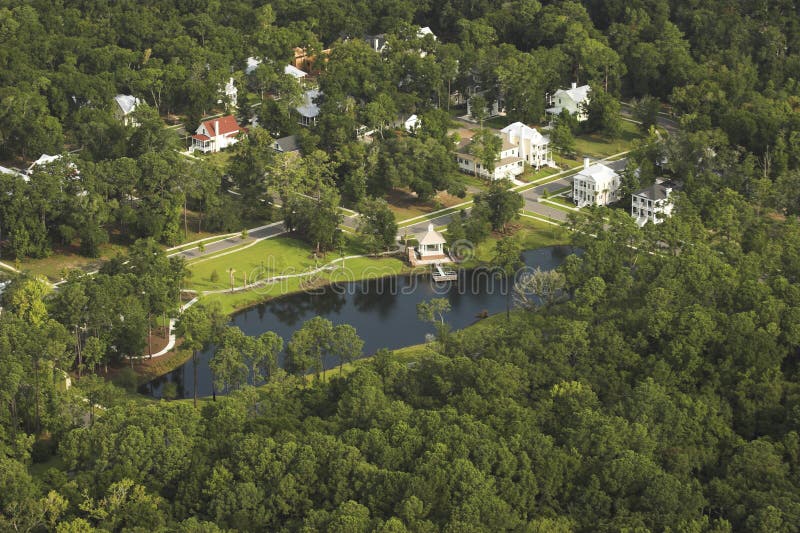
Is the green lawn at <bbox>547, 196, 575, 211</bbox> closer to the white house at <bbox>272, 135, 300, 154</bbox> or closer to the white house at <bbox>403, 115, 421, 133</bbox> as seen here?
the white house at <bbox>403, 115, 421, 133</bbox>

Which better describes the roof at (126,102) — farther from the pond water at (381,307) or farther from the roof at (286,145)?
the pond water at (381,307)

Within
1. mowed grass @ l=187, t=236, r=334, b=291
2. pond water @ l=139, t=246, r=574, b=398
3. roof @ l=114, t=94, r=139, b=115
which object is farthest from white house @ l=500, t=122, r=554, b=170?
roof @ l=114, t=94, r=139, b=115

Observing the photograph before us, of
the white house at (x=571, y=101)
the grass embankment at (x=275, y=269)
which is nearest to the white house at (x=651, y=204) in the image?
the grass embankment at (x=275, y=269)

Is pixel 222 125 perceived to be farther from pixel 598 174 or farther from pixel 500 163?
pixel 598 174

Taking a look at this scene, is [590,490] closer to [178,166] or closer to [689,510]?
[689,510]

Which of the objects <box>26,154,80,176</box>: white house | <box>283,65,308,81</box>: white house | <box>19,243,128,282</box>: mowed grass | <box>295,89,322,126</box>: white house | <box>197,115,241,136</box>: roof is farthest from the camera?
<box>283,65,308,81</box>: white house

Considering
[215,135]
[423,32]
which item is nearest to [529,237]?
[215,135]

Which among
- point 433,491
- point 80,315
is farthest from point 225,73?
point 433,491
